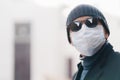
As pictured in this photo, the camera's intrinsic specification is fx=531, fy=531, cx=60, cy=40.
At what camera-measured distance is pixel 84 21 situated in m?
1.87

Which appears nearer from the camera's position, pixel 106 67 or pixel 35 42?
pixel 106 67

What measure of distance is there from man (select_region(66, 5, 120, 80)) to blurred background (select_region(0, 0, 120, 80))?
554 inches

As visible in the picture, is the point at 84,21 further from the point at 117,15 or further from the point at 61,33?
→ the point at 61,33

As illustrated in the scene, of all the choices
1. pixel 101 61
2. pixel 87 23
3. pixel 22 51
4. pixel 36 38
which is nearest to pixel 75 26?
pixel 87 23

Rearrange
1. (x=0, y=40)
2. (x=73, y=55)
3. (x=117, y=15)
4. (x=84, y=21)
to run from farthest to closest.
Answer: (x=0, y=40), (x=73, y=55), (x=117, y=15), (x=84, y=21)

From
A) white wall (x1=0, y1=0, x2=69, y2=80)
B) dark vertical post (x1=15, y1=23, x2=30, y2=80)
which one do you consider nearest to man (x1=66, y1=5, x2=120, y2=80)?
dark vertical post (x1=15, y1=23, x2=30, y2=80)

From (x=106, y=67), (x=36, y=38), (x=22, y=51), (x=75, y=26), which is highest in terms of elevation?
(x=75, y=26)

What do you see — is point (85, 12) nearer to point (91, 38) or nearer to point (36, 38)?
point (91, 38)

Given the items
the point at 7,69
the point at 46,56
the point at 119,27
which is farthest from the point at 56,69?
the point at 119,27

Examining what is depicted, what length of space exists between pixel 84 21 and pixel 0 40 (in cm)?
1609

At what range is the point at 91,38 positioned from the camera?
1.86 meters

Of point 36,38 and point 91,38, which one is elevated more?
point 91,38

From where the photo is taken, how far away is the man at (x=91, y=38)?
1.84 meters

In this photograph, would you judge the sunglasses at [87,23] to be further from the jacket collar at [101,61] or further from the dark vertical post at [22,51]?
the dark vertical post at [22,51]
